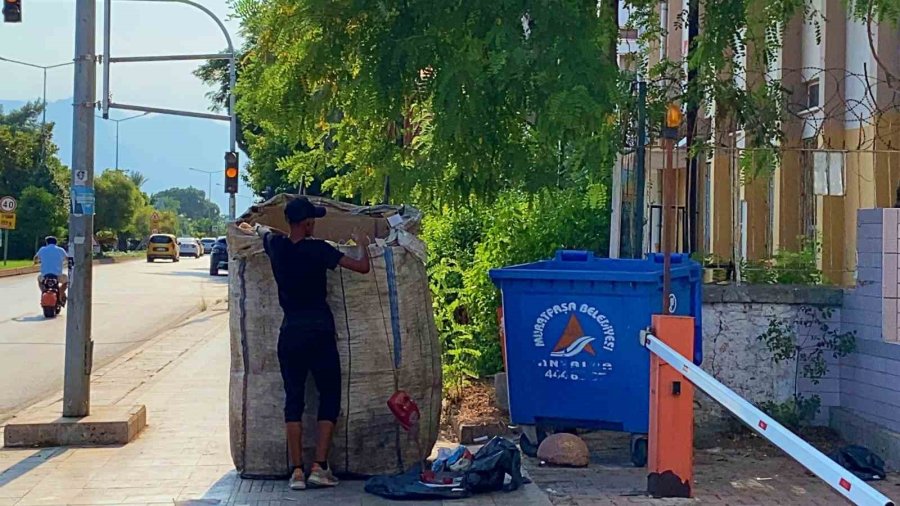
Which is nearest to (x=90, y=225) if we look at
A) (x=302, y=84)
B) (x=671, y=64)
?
(x=302, y=84)

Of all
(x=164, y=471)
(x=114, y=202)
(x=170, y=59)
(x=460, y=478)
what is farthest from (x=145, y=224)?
(x=460, y=478)

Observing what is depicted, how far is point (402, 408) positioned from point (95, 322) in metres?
15.9

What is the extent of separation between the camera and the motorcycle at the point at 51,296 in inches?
867

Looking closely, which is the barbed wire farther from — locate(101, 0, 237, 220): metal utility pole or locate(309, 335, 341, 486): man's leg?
locate(101, 0, 237, 220): metal utility pole

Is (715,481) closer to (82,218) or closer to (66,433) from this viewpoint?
(66,433)

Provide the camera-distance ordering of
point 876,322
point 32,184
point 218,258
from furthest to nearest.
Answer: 1. point 32,184
2. point 218,258
3. point 876,322

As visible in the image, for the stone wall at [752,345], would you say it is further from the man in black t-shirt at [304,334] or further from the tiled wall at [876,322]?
the man in black t-shirt at [304,334]

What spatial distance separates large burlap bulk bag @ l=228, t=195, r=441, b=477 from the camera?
6.99 m

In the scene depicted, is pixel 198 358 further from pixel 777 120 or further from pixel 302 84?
pixel 777 120

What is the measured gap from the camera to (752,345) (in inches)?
335

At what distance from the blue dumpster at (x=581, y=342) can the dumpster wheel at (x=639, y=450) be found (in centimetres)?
15

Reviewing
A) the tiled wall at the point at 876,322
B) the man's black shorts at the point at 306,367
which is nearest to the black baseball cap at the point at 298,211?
the man's black shorts at the point at 306,367

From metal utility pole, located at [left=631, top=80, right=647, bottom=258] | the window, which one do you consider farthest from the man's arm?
the window

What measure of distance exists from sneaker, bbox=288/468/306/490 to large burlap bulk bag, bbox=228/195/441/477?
0.22 m
